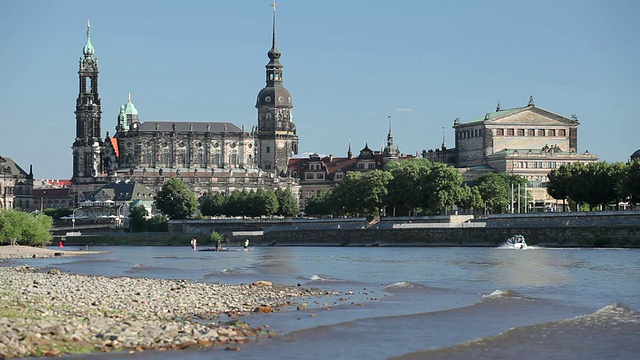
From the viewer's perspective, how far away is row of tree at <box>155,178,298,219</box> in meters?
173

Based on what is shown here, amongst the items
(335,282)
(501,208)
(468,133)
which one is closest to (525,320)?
(335,282)

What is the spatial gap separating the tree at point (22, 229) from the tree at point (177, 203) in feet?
188

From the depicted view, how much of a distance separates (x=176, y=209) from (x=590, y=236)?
88.9m

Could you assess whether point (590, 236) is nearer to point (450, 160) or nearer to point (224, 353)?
point (224, 353)

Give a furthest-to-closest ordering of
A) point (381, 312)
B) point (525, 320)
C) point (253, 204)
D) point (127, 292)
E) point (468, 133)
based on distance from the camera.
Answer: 1. point (468, 133)
2. point (253, 204)
3. point (127, 292)
4. point (381, 312)
5. point (525, 320)

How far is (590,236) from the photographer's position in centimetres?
9519

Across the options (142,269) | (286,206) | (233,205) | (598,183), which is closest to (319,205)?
(286,206)

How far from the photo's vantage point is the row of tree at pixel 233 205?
6806 inches

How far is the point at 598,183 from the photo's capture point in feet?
377

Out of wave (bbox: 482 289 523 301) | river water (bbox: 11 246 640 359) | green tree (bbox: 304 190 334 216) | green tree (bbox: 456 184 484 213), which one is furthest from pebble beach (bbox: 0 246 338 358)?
green tree (bbox: 304 190 334 216)

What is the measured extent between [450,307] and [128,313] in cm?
1321

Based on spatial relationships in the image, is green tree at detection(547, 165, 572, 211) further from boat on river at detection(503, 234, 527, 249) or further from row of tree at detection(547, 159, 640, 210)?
boat on river at detection(503, 234, 527, 249)

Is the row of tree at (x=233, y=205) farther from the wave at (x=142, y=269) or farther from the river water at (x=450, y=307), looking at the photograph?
the wave at (x=142, y=269)

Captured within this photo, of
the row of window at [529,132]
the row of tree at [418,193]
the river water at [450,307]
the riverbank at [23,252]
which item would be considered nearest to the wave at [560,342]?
the river water at [450,307]
